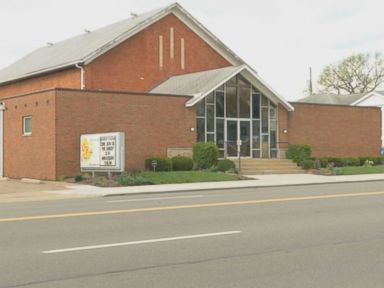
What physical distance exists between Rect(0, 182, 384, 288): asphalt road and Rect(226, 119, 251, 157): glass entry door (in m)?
19.7

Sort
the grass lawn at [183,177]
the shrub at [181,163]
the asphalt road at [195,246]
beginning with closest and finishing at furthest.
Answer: the asphalt road at [195,246] < the grass lawn at [183,177] < the shrub at [181,163]

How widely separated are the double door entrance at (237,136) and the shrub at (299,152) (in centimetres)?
238

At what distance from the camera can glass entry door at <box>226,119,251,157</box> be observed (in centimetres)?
3528

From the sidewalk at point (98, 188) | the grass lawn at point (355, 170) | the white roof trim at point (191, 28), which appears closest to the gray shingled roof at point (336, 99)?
the white roof trim at point (191, 28)

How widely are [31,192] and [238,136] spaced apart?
1541 centimetres

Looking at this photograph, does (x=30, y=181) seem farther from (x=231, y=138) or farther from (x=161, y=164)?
(x=231, y=138)

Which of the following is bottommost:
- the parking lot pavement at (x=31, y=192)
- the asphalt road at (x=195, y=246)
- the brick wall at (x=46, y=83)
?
the asphalt road at (x=195, y=246)

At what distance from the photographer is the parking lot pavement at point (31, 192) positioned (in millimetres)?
20528

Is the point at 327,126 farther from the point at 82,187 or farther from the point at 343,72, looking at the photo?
the point at 343,72

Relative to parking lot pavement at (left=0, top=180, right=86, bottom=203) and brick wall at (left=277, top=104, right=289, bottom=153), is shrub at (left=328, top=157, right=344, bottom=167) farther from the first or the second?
parking lot pavement at (left=0, top=180, right=86, bottom=203)

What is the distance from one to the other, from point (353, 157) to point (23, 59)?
91.7ft

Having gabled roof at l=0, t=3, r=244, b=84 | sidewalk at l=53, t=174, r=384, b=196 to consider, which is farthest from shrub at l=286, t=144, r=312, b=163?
gabled roof at l=0, t=3, r=244, b=84

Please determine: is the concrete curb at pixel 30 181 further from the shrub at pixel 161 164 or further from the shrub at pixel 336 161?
the shrub at pixel 336 161

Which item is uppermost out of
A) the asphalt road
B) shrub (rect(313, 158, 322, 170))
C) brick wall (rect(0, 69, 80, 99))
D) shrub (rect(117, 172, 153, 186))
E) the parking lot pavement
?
brick wall (rect(0, 69, 80, 99))
